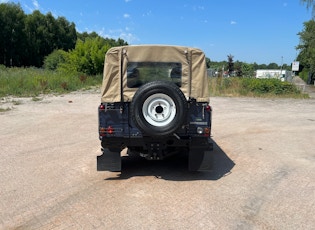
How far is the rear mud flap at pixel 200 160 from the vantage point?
17.2 feet

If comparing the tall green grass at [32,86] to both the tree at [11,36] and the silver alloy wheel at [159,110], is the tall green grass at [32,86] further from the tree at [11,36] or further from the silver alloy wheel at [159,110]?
the tree at [11,36]

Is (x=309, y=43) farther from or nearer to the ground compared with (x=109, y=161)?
farther from the ground

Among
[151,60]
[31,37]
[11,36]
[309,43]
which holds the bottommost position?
[151,60]

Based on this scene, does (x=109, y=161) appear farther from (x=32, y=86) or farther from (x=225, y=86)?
(x=225, y=86)

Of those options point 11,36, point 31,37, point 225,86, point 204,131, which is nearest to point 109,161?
point 204,131

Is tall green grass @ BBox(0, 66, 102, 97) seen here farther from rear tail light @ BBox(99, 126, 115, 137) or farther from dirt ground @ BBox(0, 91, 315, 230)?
rear tail light @ BBox(99, 126, 115, 137)

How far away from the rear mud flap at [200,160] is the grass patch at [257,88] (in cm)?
1705

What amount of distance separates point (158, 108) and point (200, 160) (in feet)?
4.12

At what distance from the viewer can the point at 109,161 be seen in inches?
209

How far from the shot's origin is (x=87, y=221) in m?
3.72

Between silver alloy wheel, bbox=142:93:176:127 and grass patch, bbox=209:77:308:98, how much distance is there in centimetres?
1763

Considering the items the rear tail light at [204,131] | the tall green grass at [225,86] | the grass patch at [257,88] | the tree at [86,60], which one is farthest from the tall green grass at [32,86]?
the rear tail light at [204,131]

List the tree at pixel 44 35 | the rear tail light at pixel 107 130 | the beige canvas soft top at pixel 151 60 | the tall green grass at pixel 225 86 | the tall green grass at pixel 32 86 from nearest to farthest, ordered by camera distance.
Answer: the rear tail light at pixel 107 130 → the beige canvas soft top at pixel 151 60 → the tall green grass at pixel 32 86 → the tall green grass at pixel 225 86 → the tree at pixel 44 35

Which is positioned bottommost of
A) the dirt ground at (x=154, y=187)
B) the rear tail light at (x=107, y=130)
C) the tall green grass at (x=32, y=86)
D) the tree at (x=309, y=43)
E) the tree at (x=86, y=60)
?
the dirt ground at (x=154, y=187)
